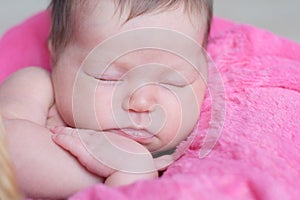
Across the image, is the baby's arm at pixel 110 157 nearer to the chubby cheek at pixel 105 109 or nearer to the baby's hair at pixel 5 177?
the chubby cheek at pixel 105 109

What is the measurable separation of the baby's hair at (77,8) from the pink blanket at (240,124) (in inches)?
4.1

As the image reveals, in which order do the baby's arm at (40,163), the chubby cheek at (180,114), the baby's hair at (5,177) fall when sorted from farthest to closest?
the chubby cheek at (180,114) → the baby's arm at (40,163) → the baby's hair at (5,177)

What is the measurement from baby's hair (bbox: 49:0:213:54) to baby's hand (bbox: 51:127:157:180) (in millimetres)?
167

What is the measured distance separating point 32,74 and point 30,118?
12 cm

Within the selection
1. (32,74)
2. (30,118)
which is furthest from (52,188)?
(32,74)

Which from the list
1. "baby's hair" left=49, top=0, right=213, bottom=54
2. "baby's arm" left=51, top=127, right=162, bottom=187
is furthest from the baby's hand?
"baby's hair" left=49, top=0, right=213, bottom=54

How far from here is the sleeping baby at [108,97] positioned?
73cm

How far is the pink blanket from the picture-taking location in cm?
61

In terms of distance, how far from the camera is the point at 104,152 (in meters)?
0.73

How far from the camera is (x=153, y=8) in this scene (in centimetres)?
80

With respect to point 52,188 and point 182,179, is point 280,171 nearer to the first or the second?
point 182,179

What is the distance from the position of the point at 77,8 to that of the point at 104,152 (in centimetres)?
23

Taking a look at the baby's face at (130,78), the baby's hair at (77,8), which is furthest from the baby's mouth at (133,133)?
the baby's hair at (77,8)

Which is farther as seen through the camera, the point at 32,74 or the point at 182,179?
the point at 32,74
